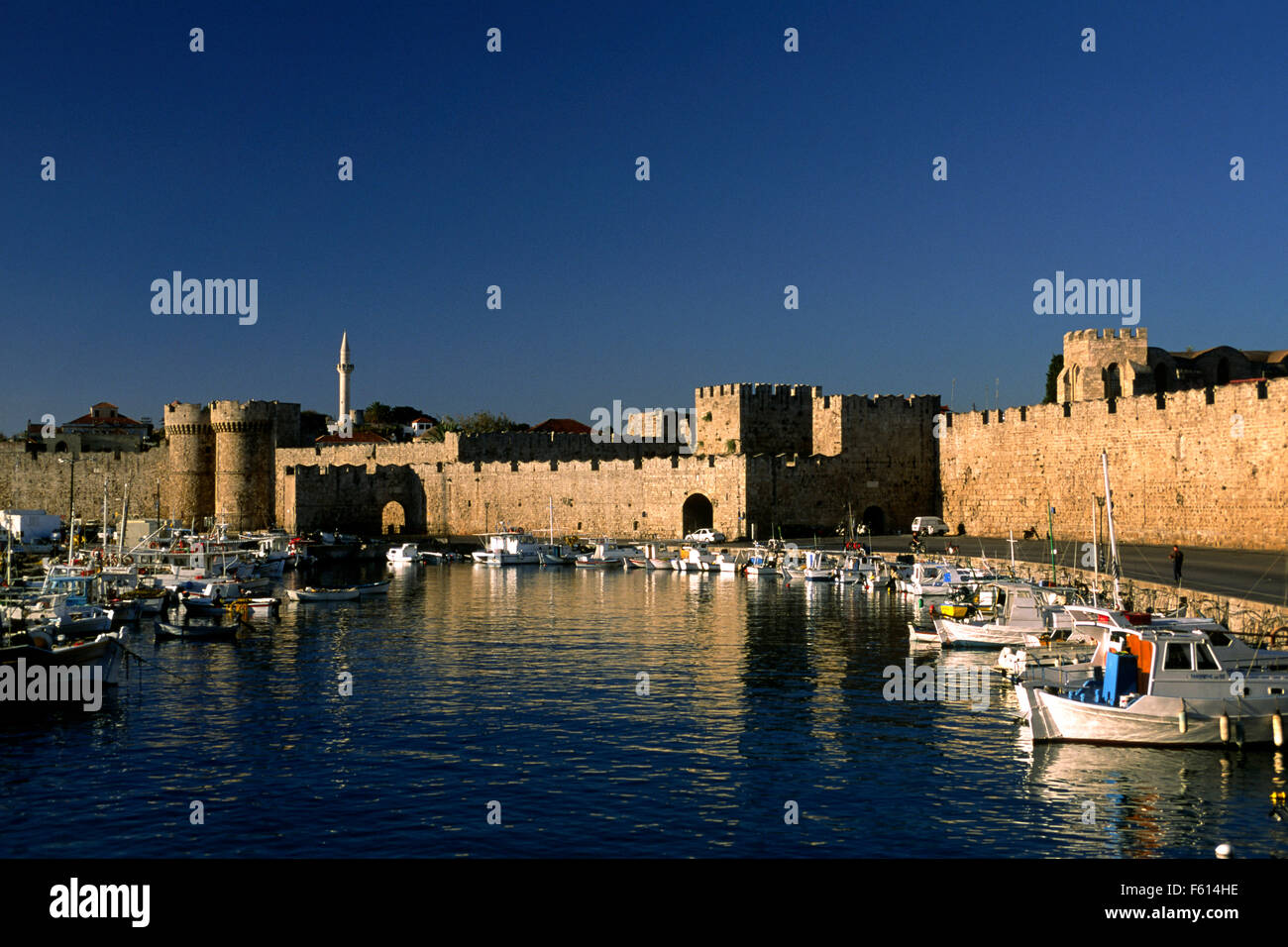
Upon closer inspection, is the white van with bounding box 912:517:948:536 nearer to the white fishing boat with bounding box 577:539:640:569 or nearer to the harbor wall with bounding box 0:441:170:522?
the white fishing boat with bounding box 577:539:640:569

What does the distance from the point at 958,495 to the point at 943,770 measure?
2738 centimetres

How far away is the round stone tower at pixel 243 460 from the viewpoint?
50594 mm

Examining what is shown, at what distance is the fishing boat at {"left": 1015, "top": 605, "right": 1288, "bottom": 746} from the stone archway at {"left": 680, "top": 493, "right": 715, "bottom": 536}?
96.9 ft

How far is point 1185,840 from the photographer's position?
1003cm

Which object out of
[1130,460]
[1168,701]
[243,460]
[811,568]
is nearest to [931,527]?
[811,568]

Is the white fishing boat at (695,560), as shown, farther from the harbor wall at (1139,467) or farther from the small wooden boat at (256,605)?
the small wooden boat at (256,605)

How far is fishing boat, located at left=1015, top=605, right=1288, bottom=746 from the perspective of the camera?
1284 centimetres

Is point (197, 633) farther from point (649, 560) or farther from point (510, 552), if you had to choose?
point (510, 552)

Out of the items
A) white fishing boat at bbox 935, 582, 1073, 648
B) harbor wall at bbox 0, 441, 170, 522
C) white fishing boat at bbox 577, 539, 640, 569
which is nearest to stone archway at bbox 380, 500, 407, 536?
harbor wall at bbox 0, 441, 170, 522

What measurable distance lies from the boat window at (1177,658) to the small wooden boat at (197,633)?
17.0 m

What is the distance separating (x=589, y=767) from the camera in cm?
1255

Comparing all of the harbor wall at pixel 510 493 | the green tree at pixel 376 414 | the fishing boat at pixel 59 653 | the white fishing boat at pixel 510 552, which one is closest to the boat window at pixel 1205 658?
the fishing boat at pixel 59 653
